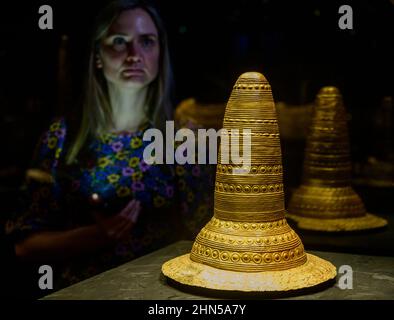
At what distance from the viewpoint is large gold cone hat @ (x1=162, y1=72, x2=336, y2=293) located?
1.95 metres

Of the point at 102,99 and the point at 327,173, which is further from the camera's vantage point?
the point at 327,173

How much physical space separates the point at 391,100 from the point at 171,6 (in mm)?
1448

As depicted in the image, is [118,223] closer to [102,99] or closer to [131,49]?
[102,99]

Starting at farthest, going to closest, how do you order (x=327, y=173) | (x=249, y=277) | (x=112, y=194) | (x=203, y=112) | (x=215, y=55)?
(x=203, y=112) < (x=215, y=55) < (x=327, y=173) < (x=112, y=194) < (x=249, y=277)

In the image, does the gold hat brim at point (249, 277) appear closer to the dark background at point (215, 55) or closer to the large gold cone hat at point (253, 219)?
the large gold cone hat at point (253, 219)

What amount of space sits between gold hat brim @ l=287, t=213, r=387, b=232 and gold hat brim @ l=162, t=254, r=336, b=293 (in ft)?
2.50

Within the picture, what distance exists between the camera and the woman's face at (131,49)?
8.83ft

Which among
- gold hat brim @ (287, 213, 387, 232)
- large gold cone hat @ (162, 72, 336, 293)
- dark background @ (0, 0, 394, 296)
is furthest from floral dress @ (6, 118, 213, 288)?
large gold cone hat @ (162, 72, 336, 293)

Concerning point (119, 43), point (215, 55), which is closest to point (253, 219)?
point (119, 43)

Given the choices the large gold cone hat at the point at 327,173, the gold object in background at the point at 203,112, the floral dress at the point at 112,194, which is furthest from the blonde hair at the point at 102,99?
the large gold cone hat at the point at 327,173

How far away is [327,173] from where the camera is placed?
3002mm

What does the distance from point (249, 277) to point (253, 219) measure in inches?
7.5

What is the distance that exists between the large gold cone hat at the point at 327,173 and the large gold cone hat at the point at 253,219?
927 millimetres

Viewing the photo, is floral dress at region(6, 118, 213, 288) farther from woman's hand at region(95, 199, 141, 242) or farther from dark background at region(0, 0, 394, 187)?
dark background at region(0, 0, 394, 187)
